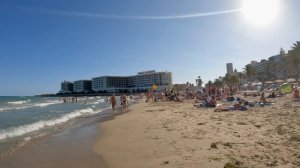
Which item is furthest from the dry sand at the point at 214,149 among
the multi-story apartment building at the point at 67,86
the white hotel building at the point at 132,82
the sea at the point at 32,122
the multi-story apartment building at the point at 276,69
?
the multi-story apartment building at the point at 67,86

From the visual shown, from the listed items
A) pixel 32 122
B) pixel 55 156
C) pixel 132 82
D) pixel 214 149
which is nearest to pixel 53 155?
pixel 55 156

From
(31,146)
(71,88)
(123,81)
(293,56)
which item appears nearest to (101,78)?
(123,81)

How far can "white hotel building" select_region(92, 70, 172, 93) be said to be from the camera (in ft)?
482

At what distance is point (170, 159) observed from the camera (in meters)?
5.96

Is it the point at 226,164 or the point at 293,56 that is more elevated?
the point at 293,56

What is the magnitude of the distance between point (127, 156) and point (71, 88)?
196 meters

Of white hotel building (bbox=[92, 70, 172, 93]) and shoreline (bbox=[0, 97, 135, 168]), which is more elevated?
white hotel building (bbox=[92, 70, 172, 93])

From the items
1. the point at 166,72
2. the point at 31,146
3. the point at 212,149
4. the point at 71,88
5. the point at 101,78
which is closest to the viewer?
the point at 212,149

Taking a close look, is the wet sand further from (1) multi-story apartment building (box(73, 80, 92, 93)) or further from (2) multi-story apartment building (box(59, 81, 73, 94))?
(2) multi-story apartment building (box(59, 81, 73, 94))

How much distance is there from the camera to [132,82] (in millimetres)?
163875

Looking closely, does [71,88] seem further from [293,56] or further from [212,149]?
[212,149]

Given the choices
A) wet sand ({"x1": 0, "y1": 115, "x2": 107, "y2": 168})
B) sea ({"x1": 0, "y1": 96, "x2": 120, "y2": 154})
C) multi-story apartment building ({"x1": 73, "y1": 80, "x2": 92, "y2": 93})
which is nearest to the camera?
wet sand ({"x1": 0, "y1": 115, "x2": 107, "y2": 168})

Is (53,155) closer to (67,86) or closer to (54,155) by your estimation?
(54,155)

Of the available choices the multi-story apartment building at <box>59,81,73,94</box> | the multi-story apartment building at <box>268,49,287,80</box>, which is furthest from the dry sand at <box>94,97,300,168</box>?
the multi-story apartment building at <box>59,81,73,94</box>
